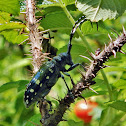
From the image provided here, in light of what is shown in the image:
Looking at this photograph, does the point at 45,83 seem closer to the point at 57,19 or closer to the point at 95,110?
the point at 57,19

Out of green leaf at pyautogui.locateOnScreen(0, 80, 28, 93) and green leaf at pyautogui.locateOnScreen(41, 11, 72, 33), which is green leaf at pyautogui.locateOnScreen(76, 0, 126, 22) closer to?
green leaf at pyautogui.locateOnScreen(41, 11, 72, 33)

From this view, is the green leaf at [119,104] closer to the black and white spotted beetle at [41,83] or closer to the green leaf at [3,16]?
the black and white spotted beetle at [41,83]

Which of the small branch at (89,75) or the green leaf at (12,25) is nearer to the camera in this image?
the small branch at (89,75)

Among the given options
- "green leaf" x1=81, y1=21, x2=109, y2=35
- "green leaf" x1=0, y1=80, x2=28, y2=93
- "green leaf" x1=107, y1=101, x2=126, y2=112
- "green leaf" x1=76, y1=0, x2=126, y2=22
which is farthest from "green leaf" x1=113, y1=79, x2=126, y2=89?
"green leaf" x1=0, y1=80, x2=28, y2=93

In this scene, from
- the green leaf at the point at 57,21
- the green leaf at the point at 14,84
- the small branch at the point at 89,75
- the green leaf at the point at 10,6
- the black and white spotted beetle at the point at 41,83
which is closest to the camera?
the small branch at the point at 89,75

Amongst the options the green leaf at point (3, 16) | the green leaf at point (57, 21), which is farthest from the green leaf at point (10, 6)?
the green leaf at point (57, 21)

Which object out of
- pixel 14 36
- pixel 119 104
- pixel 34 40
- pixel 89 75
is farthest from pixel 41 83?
pixel 14 36
